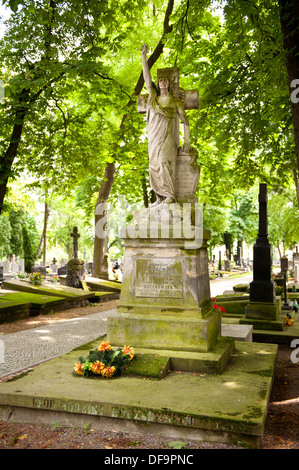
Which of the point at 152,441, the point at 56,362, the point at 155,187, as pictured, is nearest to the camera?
the point at 152,441

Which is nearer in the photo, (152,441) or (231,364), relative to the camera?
(152,441)

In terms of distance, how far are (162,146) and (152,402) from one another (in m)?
3.76

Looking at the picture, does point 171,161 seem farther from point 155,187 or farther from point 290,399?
point 290,399

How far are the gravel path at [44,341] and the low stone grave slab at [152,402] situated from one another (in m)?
1.95

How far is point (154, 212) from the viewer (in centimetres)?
589

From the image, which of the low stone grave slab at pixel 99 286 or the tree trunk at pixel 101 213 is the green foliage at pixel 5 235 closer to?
the tree trunk at pixel 101 213

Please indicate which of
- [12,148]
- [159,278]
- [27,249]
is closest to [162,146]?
[159,278]

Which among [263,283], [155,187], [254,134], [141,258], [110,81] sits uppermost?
[110,81]

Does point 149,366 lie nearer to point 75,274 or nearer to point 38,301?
point 38,301

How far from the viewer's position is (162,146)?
6023 mm

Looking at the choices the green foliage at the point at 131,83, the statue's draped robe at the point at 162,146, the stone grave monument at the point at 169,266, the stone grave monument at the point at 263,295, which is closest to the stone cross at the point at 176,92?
the stone grave monument at the point at 169,266

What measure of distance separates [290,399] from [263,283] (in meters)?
4.77

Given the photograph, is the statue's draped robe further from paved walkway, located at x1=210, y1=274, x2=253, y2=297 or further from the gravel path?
paved walkway, located at x1=210, y1=274, x2=253, y2=297

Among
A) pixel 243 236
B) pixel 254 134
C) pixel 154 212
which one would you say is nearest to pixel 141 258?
pixel 154 212
